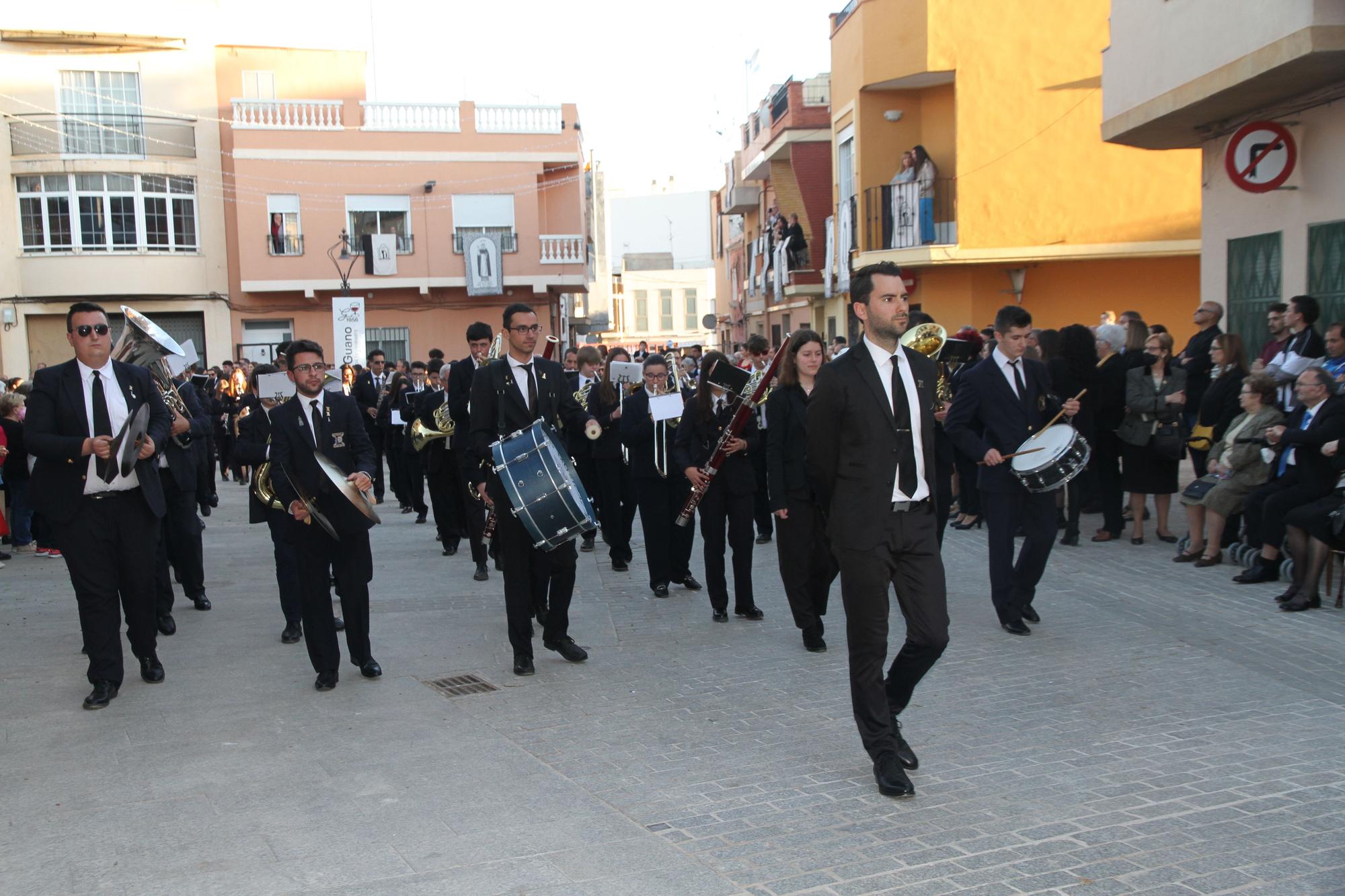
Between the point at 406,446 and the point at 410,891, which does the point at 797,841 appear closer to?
the point at 410,891

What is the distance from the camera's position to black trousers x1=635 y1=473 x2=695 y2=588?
376 inches

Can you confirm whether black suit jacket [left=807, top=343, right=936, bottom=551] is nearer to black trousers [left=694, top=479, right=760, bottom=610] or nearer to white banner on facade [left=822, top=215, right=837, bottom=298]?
black trousers [left=694, top=479, right=760, bottom=610]

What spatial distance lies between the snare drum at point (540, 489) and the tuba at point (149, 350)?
276cm

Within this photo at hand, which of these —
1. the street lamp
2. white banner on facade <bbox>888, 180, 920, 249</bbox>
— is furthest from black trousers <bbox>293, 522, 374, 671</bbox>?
the street lamp

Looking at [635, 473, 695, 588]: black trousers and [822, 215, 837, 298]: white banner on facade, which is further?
[822, 215, 837, 298]: white banner on facade

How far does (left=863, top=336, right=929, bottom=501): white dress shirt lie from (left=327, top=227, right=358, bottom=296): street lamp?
29.9 m

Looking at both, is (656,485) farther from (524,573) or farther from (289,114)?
(289,114)

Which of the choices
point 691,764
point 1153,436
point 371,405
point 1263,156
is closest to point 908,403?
point 691,764

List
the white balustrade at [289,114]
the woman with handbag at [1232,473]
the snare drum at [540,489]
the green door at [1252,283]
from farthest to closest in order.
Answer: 1. the white balustrade at [289,114]
2. the green door at [1252,283]
3. the woman with handbag at [1232,473]
4. the snare drum at [540,489]

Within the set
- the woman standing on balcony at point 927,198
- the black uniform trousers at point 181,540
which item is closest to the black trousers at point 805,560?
the black uniform trousers at point 181,540

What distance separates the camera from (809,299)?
31.5 meters

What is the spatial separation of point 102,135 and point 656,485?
29627 millimetres

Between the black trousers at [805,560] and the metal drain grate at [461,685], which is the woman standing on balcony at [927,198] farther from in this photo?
the metal drain grate at [461,685]

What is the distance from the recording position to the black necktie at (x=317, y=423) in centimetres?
712
